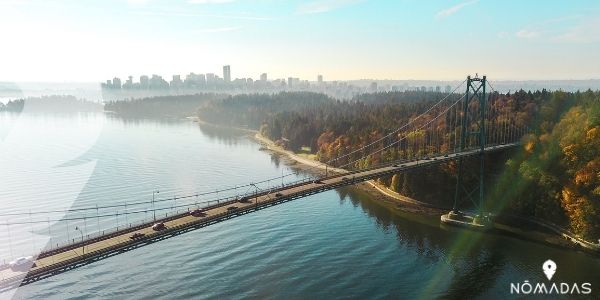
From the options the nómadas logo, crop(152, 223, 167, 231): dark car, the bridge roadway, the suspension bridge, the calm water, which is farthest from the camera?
the nómadas logo

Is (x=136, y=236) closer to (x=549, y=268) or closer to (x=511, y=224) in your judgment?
(x=549, y=268)

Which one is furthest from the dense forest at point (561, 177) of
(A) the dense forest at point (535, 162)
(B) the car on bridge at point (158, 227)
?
(B) the car on bridge at point (158, 227)

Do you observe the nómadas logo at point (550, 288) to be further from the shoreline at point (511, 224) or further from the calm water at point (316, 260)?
the shoreline at point (511, 224)

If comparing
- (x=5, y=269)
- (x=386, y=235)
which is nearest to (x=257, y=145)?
(x=386, y=235)

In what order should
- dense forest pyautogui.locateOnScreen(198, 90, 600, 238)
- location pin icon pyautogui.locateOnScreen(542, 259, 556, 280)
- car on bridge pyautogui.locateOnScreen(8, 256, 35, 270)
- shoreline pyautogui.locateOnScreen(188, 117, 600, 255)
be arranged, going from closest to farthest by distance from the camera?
car on bridge pyautogui.locateOnScreen(8, 256, 35, 270) → location pin icon pyautogui.locateOnScreen(542, 259, 556, 280) → shoreline pyautogui.locateOnScreen(188, 117, 600, 255) → dense forest pyautogui.locateOnScreen(198, 90, 600, 238)

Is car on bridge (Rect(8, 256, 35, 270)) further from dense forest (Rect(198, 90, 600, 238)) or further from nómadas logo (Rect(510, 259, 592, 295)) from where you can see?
dense forest (Rect(198, 90, 600, 238))

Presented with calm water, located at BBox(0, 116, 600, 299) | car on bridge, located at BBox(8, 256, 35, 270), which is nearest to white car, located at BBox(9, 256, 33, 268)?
car on bridge, located at BBox(8, 256, 35, 270)
